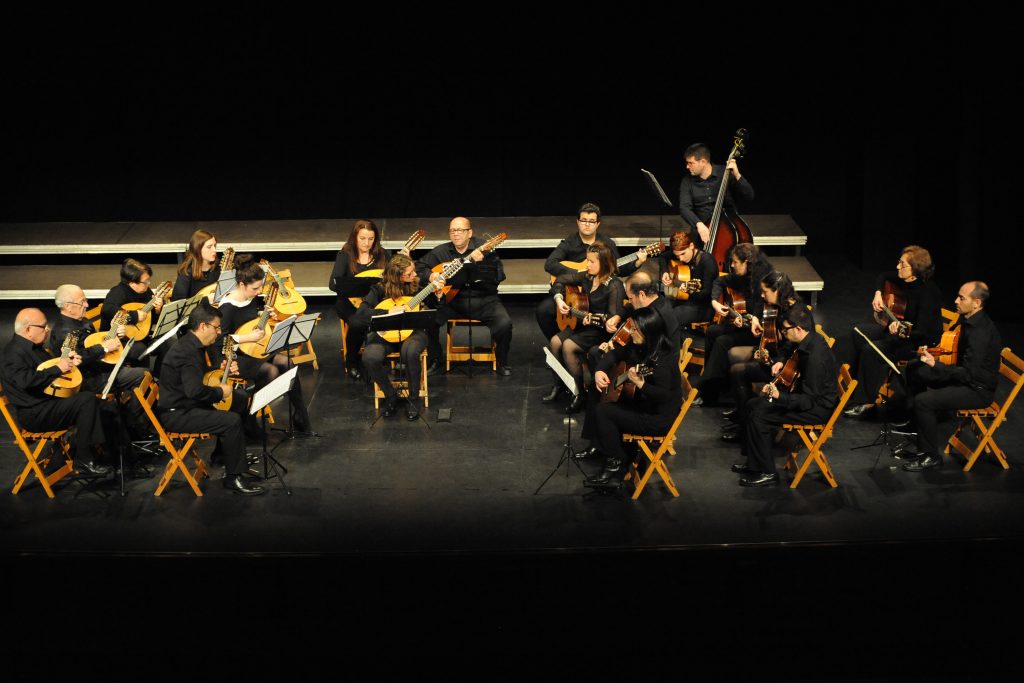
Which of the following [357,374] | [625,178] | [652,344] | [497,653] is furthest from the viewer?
[625,178]

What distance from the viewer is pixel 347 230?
11039 millimetres

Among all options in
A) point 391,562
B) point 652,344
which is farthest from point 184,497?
point 652,344

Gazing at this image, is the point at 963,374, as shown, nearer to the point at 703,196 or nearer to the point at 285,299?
the point at 703,196

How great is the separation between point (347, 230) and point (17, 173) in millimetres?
3207

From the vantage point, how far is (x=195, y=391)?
7.24 meters

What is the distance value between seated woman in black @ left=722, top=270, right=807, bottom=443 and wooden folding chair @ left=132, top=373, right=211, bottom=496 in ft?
11.1

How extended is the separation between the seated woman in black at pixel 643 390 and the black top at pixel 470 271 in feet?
5.98

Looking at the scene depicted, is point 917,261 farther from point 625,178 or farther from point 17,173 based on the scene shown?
point 17,173

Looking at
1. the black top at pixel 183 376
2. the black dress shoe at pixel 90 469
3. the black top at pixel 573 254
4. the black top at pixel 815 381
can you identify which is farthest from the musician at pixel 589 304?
the black dress shoe at pixel 90 469

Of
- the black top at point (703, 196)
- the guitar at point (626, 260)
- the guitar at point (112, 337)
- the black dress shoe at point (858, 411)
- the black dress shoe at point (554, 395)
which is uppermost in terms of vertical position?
the black top at point (703, 196)

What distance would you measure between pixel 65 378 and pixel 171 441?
2.45ft

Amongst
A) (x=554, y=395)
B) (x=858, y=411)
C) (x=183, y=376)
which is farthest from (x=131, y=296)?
(x=858, y=411)

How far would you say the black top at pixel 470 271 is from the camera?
29.1ft

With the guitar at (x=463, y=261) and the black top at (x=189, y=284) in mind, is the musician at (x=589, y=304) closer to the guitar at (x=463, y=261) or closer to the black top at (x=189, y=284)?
the guitar at (x=463, y=261)
